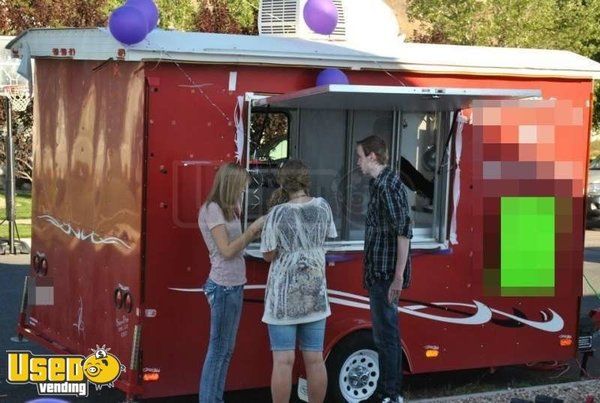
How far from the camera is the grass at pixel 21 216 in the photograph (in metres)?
16.7

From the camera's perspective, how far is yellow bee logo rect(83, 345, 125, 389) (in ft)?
20.4

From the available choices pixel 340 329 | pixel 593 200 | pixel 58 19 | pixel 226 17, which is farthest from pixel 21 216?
pixel 340 329

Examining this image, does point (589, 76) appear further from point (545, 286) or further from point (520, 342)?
point (520, 342)

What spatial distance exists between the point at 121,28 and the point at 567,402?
4.05 meters

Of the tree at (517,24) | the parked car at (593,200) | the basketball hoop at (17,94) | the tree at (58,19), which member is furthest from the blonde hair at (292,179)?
the tree at (517,24)

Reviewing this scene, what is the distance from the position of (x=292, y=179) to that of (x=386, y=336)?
1.31 metres

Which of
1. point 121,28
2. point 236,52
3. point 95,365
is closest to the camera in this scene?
point 121,28

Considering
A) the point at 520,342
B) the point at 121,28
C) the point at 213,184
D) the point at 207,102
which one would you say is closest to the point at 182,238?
the point at 213,184

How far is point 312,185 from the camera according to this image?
6.71 metres

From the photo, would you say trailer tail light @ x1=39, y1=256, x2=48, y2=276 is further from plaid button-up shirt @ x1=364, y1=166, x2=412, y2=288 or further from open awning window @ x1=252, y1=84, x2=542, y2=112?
plaid button-up shirt @ x1=364, y1=166, x2=412, y2=288

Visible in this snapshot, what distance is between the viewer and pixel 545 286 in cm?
732

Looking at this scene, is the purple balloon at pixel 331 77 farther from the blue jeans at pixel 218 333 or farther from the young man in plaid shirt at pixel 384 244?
the blue jeans at pixel 218 333

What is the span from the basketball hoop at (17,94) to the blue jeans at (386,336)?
28.6 ft

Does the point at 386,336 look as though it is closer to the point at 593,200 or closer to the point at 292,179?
the point at 292,179
